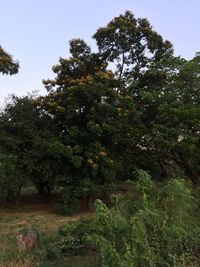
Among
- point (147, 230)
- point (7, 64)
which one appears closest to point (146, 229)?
point (147, 230)

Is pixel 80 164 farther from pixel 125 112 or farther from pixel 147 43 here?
→ pixel 147 43

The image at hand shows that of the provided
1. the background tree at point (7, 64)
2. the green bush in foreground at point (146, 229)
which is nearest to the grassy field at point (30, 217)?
the green bush in foreground at point (146, 229)

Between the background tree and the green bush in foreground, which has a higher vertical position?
the background tree

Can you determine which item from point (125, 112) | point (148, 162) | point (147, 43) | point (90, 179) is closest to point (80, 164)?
point (90, 179)

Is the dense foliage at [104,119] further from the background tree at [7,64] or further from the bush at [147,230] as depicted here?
the bush at [147,230]

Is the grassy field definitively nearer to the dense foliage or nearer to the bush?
the dense foliage

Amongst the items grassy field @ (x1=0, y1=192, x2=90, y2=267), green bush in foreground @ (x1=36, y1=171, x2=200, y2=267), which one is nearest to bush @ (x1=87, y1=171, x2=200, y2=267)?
green bush in foreground @ (x1=36, y1=171, x2=200, y2=267)

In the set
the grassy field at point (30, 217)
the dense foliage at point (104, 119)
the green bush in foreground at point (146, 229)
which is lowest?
the green bush in foreground at point (146, 229)

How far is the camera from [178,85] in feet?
64.8

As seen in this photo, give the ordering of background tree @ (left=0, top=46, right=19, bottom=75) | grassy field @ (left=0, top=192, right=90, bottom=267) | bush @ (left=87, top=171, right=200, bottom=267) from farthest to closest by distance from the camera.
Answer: background tree @ (left=0, top=46, right=19, bottom=75) < grassy field @ (left=0, top=192, right=90, bottom=267) < bush @ (left=87, top=171, right=200, bottom=267)

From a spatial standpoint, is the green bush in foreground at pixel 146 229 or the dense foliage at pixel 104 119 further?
the dense foliage at pixel 104 119

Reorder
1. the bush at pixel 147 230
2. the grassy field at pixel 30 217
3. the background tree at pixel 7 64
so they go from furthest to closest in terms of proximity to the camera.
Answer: the background tree at pixel 7 64 → the grassy field at pixel 30 217 → the bush at pixel 147 230

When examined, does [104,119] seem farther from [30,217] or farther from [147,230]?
[147,230]

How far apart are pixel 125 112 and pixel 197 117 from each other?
341 centimetres
